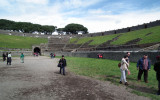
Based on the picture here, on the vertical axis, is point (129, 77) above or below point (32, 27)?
below

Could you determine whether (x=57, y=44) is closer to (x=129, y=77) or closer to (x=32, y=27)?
(x=32, y=27)

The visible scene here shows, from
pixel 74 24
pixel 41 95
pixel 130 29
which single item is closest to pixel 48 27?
pixel 74 24

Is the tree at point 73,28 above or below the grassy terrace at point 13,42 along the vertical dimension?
above

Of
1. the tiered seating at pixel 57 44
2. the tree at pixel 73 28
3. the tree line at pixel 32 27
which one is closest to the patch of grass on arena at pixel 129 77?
the tiered seating at pixel 57 44

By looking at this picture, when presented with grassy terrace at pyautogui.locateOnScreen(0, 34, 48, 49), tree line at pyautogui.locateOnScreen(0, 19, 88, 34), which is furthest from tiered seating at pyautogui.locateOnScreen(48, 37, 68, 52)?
tree line at pyautogui.locateOnScreen(0, 19, 88, 34)

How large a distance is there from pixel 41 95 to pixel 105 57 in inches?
825

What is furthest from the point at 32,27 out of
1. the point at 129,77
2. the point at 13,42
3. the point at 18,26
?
the point at 129,77

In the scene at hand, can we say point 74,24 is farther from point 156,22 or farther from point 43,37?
point 156,22

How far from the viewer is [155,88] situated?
714cm

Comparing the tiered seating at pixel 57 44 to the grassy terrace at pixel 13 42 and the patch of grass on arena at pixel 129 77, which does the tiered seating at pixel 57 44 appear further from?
the patch of grass on arena at pixel 129 77

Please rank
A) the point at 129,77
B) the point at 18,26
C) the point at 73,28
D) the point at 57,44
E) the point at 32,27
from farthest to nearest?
the point at 73,28 → the point at 32,27 → the point at 18,26 → the point at 57,44 → the point at 129,77

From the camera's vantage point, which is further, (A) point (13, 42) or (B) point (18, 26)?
(B) point (18, 26)

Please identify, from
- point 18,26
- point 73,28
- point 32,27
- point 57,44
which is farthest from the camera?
point 73,28

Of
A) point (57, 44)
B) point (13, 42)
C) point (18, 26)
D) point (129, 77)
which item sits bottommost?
point (129, 77)
